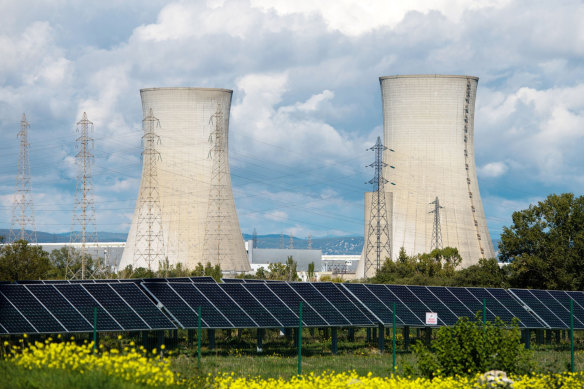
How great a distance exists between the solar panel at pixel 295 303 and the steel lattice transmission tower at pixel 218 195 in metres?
26.9

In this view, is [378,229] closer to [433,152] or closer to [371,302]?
[433,152]

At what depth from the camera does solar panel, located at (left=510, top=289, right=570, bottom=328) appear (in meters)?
22.1

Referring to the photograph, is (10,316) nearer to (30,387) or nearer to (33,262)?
(30,387)

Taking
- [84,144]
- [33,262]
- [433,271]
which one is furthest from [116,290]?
[433,271]

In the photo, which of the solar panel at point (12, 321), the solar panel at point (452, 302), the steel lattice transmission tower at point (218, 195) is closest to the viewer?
the solar panel at point (12, 321)

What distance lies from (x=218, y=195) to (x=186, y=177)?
2.08 metres

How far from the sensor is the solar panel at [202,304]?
18.5 m

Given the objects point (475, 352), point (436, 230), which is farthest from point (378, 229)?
point (475, 352)

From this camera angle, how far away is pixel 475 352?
12711 mm

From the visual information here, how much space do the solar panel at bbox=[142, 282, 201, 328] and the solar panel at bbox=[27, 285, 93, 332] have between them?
6.47ft

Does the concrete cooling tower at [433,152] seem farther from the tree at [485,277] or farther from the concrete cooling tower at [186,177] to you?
the concrete cooling tower at [186,177]

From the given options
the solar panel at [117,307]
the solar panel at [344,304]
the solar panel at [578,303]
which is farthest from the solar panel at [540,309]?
the solar panel at [117,307]

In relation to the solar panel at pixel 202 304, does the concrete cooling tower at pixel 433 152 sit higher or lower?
higher

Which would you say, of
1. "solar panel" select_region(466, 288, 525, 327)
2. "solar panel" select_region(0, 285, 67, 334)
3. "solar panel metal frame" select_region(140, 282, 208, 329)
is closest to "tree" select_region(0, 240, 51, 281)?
"solar panel metal frame" select_region(140, 282, 208, 329)
